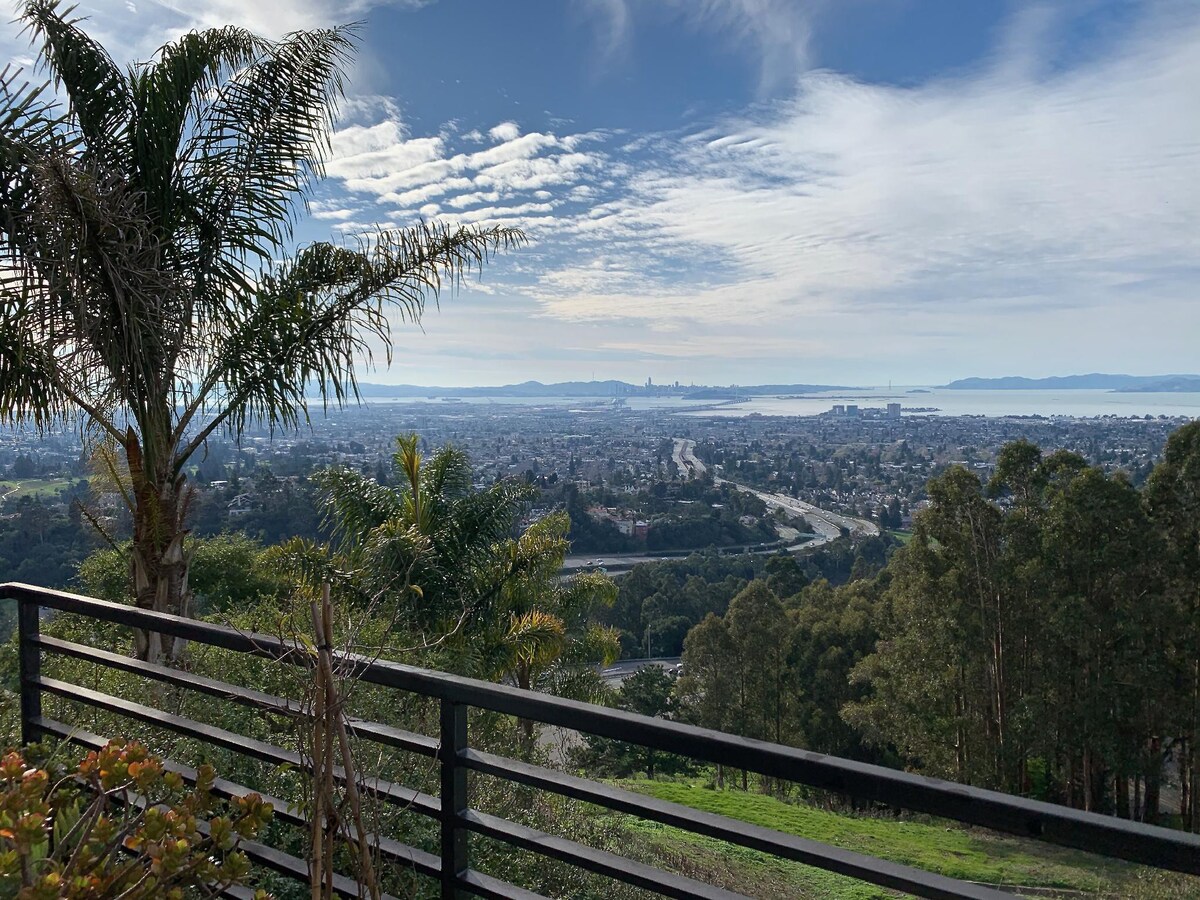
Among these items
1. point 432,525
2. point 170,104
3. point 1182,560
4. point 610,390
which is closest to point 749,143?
point 432,525

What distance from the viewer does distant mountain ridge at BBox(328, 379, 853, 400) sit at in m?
45.3

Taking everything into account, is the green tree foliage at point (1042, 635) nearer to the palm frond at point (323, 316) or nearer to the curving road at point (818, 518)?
the palm frond at point (323, 316)

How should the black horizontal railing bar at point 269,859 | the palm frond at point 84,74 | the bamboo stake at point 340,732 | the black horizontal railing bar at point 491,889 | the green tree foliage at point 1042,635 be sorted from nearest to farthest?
the bamboo stake at point 340,732 → the black horizontal railing bar at point 491,889 → the black horizontal railing bar at point 269,859 → the palm frond at point 84,74 → the green tree foliage at point 1042,635

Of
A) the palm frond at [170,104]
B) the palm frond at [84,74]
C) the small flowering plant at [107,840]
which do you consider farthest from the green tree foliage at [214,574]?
the small flowering plant at [107,840]

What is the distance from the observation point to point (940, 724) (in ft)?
50.3

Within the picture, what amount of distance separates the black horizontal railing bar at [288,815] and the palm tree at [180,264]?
170 cm

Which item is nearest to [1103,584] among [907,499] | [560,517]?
[560,517]

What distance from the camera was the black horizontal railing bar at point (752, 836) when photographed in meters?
1.07

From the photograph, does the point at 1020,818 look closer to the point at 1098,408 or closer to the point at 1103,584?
the point at 1103,584

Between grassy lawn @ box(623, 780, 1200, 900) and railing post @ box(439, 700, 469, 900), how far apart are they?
5.00m

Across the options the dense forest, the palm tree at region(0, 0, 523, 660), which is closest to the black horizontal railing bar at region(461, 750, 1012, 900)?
the palm tree at region(0, 0, 523, 660)

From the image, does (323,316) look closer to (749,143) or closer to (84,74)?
(84,74)

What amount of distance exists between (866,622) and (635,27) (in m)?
16.4

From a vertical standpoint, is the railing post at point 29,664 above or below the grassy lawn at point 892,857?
above
